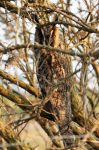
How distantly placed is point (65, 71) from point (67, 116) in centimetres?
80

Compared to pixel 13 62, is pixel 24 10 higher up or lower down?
higher up

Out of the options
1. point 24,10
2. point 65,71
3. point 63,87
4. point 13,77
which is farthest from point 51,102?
point 24,10

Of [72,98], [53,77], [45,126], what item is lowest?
[45,126]

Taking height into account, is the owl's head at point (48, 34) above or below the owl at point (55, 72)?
above

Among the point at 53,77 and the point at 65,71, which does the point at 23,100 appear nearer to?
the point at 53,77

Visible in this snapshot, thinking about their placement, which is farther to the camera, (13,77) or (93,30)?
(13,77)

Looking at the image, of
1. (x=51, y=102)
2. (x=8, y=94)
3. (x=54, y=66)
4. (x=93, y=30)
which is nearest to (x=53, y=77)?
(x=54, y=66)

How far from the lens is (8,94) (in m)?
2.67

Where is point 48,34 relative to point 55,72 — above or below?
above

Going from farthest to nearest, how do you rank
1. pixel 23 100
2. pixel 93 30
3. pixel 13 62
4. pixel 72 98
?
1. pixel 72 98
2. pixel 23 100
3. pixel 13 62
4. pixel 93 30

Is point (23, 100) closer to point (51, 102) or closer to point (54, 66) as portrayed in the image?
point (51, 102)

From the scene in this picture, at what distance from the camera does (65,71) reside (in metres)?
2.88

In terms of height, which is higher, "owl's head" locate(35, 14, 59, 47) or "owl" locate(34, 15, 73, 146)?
"owl's head" locate(35, 14, 59, 47)

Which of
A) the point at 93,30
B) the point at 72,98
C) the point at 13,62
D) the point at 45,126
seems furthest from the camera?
the point at 45,126
